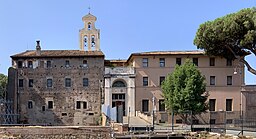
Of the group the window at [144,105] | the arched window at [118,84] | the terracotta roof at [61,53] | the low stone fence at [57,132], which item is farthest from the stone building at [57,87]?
the low stone fence at [57,132]

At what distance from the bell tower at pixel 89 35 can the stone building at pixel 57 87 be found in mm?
2977

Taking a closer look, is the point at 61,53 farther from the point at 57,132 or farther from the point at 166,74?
the point at 57,132

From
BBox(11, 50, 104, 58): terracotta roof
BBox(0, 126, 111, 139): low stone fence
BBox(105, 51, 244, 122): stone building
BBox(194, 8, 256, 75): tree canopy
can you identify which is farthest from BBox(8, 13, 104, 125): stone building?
BBox(0, 126, 111, 139): low stone fence

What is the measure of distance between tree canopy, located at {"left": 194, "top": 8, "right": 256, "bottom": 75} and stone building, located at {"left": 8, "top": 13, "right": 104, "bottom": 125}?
13976 millimetres

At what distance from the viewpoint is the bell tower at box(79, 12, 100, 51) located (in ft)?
172

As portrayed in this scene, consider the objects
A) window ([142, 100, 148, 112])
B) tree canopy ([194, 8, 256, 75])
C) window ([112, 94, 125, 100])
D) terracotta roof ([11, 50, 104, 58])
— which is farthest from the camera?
terracotta roof ([11, 50, 104, 58])

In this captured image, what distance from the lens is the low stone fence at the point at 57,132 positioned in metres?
27.4

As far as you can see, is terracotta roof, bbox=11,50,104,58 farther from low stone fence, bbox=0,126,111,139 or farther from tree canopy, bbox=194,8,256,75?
low stone fence, bbox=0,126,111,139

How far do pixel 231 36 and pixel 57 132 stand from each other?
23197 millimetres

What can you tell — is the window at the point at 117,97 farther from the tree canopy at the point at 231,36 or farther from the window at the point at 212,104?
the tree canopy at the point at 231,36

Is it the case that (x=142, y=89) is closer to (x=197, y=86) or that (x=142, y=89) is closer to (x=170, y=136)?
(x=197, y=86)

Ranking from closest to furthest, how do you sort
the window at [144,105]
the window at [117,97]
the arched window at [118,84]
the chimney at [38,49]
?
the window at [144,105] → the window at [117,97] → the arched window at [118,84] → the chimney at [38,49]

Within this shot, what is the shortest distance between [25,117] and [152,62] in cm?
1818

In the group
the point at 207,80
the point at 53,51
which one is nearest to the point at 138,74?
the point at 207,80
